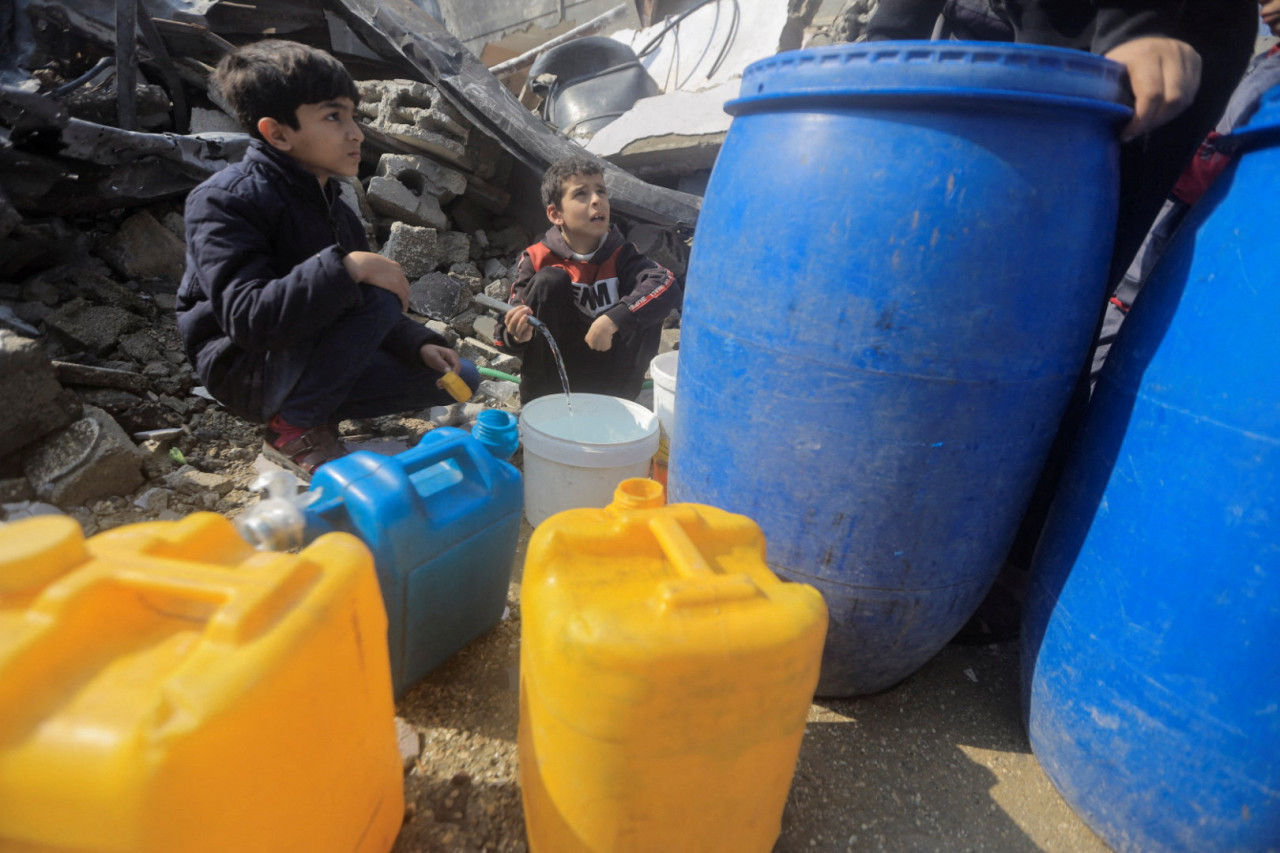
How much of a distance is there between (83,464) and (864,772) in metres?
2.54

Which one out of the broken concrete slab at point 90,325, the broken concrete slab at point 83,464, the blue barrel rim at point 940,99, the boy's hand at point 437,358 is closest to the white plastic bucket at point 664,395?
the boy's hand at point 437,358

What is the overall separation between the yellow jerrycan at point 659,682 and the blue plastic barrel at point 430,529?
0.39 metres

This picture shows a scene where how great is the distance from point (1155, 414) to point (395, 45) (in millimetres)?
4936

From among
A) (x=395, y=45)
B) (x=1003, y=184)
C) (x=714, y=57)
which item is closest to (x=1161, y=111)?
(x=1003, y=184)

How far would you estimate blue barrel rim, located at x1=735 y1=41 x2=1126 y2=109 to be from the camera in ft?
3.59

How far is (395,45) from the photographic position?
4.50 meters

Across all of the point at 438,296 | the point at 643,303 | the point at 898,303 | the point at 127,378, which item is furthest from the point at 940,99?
Answer: the point at 438,296

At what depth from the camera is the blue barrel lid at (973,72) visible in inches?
43.1

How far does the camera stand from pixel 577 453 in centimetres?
203

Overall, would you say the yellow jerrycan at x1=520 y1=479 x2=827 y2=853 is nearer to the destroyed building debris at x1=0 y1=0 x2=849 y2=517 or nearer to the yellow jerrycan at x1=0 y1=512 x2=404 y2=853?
the yellow jerrycan at x1=0 y1=512 x2=404 y2=853

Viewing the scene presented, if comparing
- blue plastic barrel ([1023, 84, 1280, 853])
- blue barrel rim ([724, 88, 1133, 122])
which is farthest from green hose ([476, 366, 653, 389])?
blue plastic barrel ([1023, 84, 1280, 853])

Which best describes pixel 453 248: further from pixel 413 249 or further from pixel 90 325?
pixel 90 325

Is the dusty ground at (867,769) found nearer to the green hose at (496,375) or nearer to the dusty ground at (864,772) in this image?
the dusty ground at (864,772)

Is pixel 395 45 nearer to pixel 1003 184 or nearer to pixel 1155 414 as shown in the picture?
pixel 1003 184
